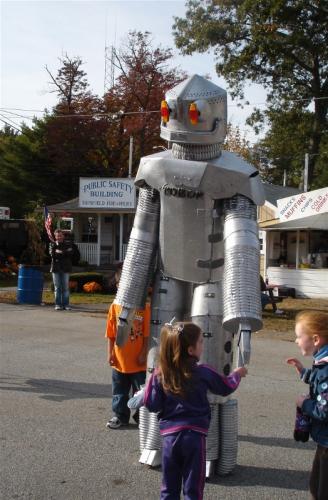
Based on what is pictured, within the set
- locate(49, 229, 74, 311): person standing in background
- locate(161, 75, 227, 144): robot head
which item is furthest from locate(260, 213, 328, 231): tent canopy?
locate(161, 75, 227, 144): robot head

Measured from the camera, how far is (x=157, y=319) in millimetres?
3930

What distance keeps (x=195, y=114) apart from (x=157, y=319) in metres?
1.37

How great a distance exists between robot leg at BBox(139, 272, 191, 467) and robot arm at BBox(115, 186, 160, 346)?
4.2 inches

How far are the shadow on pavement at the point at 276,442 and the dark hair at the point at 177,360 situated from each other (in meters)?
1.95

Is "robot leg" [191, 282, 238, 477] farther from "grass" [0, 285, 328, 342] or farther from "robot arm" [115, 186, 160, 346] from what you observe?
"grass" [0, 285, 328, 342]

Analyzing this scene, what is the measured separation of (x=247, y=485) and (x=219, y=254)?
4.79 feet

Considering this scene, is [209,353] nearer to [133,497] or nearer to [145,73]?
[133,497]

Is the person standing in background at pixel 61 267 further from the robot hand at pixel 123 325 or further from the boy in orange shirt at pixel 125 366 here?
the robot hand at pixel 123 325

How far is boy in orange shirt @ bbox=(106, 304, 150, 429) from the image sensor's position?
15.0 feet

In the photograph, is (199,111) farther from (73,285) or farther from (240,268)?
(73,285)

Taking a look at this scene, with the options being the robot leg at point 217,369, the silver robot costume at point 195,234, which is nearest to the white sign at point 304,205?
the silver robot costume at point 195,234

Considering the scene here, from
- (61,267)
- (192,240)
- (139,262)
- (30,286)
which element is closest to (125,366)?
(139,262)

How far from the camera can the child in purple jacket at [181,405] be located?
2730mm

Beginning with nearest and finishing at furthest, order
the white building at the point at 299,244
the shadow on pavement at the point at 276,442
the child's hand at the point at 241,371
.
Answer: the child's hand at the point at 241,371, the shadow on pavement at the point at 276,442, the white building at the point at 299,244
